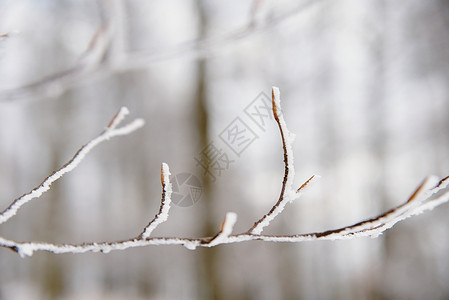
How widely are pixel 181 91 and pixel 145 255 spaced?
3.67 m

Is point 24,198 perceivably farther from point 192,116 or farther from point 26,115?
point 26,115

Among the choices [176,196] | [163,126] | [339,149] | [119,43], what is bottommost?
[176,196]

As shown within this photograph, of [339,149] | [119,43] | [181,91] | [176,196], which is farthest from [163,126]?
[119,43]

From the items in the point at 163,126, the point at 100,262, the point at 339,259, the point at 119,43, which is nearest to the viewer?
the point at 119,43

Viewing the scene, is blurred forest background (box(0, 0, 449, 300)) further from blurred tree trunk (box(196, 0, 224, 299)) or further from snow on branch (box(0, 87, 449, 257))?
snow on branch (box(0, 87, 449, 257))

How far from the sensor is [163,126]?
20.7 ft

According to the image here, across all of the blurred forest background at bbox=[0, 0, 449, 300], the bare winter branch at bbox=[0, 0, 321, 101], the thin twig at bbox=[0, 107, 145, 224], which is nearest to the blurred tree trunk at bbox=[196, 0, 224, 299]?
the blurred forest background at bbox=[0, 0, 449, 300]

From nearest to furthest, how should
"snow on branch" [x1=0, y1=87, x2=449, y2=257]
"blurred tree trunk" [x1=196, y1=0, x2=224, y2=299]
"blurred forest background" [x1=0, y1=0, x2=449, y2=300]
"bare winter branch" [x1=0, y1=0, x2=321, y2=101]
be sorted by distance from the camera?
"snow on branch" [x1=0, y1=87, x2=449, y2=257] → "bare winter branch" [x1=0, y1=0, x2=321, y2=101] → "blurred tree trunk" [x1=196, y1=0, x2=224, y2=299] → "blurred forest background" [x1=0, y1=0, x2=449, y2=300]

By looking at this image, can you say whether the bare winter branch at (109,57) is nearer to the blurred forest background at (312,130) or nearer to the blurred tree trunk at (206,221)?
the blurred forest background at (312,130)

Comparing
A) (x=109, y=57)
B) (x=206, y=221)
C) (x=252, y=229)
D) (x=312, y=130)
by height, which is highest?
(x=312, y=130)

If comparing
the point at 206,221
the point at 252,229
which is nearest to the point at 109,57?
the point at 252,229

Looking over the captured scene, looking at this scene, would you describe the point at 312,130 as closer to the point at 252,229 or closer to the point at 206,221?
the point at 206,221

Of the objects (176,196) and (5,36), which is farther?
(176,196)

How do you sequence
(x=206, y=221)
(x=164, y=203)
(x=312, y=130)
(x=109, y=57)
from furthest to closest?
(x=312, y=130)
(x=206, y=221)
(x=109, y=57)
(x=164, y=203)
